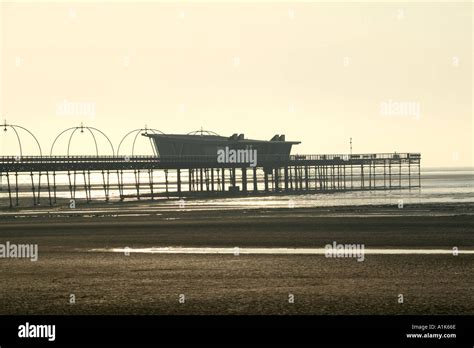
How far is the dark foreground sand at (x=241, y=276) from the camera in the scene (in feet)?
60.8

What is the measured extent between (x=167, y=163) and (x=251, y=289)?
85.2m

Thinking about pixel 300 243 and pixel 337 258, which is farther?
pixel 300 243

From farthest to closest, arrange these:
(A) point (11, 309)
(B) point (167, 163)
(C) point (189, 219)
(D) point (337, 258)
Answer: (B) point (167, 163)
(C) point (189, 219)
(D) point (337, 258)
(A) point (11, 309)

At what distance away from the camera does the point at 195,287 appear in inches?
829

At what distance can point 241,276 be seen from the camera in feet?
74.7

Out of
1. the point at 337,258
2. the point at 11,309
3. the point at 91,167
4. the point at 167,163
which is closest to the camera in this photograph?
the point at 11,309

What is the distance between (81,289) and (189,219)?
2763cm

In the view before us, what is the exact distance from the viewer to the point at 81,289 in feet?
68.9

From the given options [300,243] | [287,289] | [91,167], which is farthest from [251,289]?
[91,167]

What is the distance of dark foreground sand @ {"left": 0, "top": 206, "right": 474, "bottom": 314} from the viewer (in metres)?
18.5

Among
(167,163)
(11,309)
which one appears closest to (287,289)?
(11,309)
